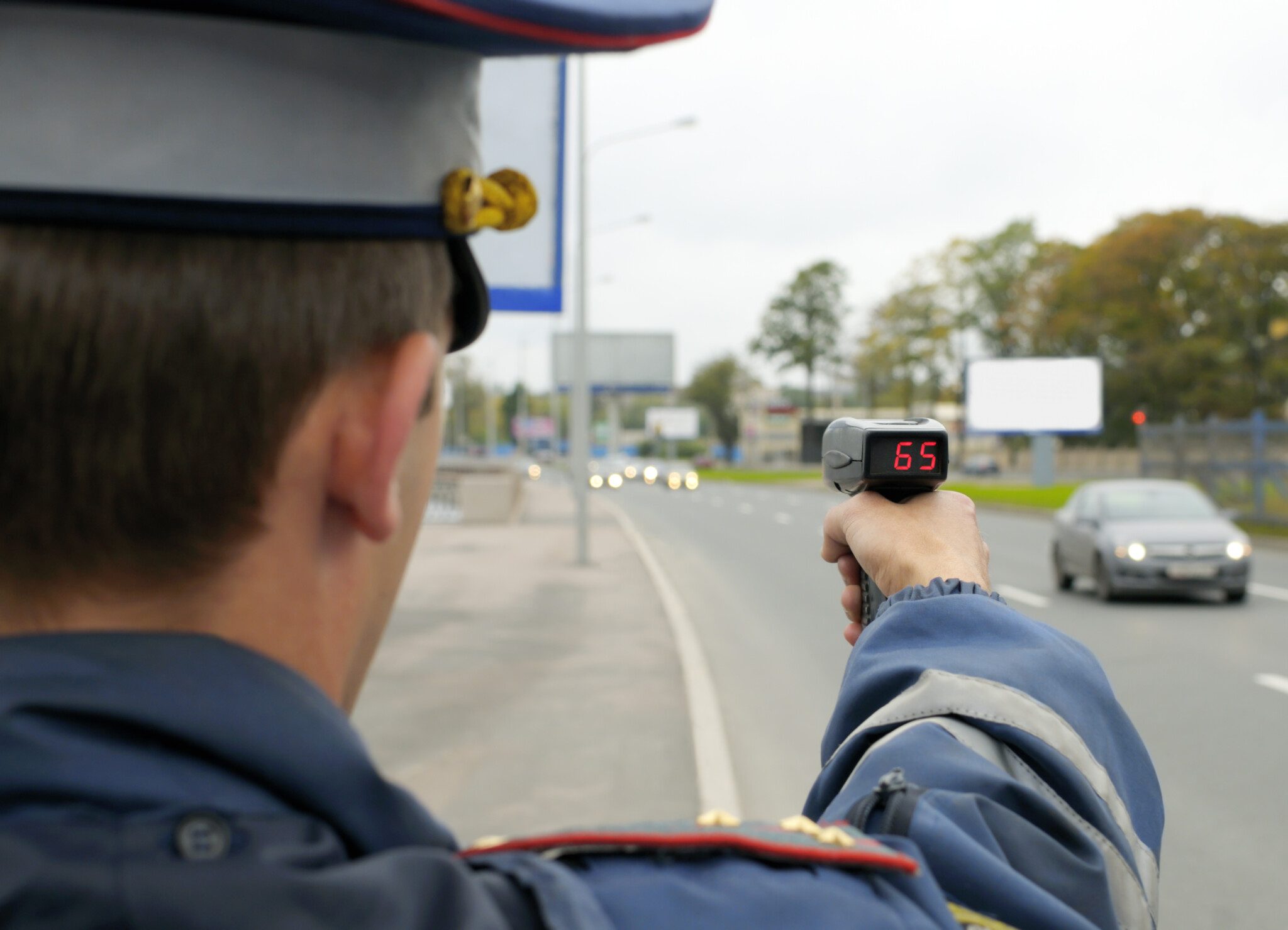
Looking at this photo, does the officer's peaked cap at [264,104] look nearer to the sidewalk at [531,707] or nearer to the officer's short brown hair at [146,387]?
the officer's short brown hair at [146,387]

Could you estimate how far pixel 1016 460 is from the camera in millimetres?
85000

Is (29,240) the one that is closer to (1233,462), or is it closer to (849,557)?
(849,557)

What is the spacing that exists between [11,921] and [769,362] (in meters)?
62.2

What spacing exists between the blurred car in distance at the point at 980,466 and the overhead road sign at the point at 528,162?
76.8m

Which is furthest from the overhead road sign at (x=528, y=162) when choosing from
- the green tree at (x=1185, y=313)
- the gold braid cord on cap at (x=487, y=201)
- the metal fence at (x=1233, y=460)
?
the green tree at (x=1185, y=313)

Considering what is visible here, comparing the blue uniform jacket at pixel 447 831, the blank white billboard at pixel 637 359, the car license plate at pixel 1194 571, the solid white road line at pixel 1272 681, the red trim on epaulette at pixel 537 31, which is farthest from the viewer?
the blank white billboard at pixel 637 359

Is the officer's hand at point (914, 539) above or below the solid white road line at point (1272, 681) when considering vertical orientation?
above

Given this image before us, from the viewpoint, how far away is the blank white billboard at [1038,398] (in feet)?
10.5

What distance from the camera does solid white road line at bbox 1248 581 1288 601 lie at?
45.0 feet

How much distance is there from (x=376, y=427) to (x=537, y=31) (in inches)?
11.7

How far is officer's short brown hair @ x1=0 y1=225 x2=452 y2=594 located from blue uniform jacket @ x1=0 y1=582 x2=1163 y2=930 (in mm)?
69

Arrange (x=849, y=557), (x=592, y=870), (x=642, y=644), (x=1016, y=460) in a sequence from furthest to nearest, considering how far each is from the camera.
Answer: (x=1016, y=460) < (x=642, y=644) < (x=849, y=557) < (x=592, y=870)

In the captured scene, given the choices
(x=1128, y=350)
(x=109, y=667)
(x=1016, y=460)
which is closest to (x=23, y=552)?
(x=109, y=667)

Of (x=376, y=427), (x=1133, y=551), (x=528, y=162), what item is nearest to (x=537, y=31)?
(x=376, y=427)
